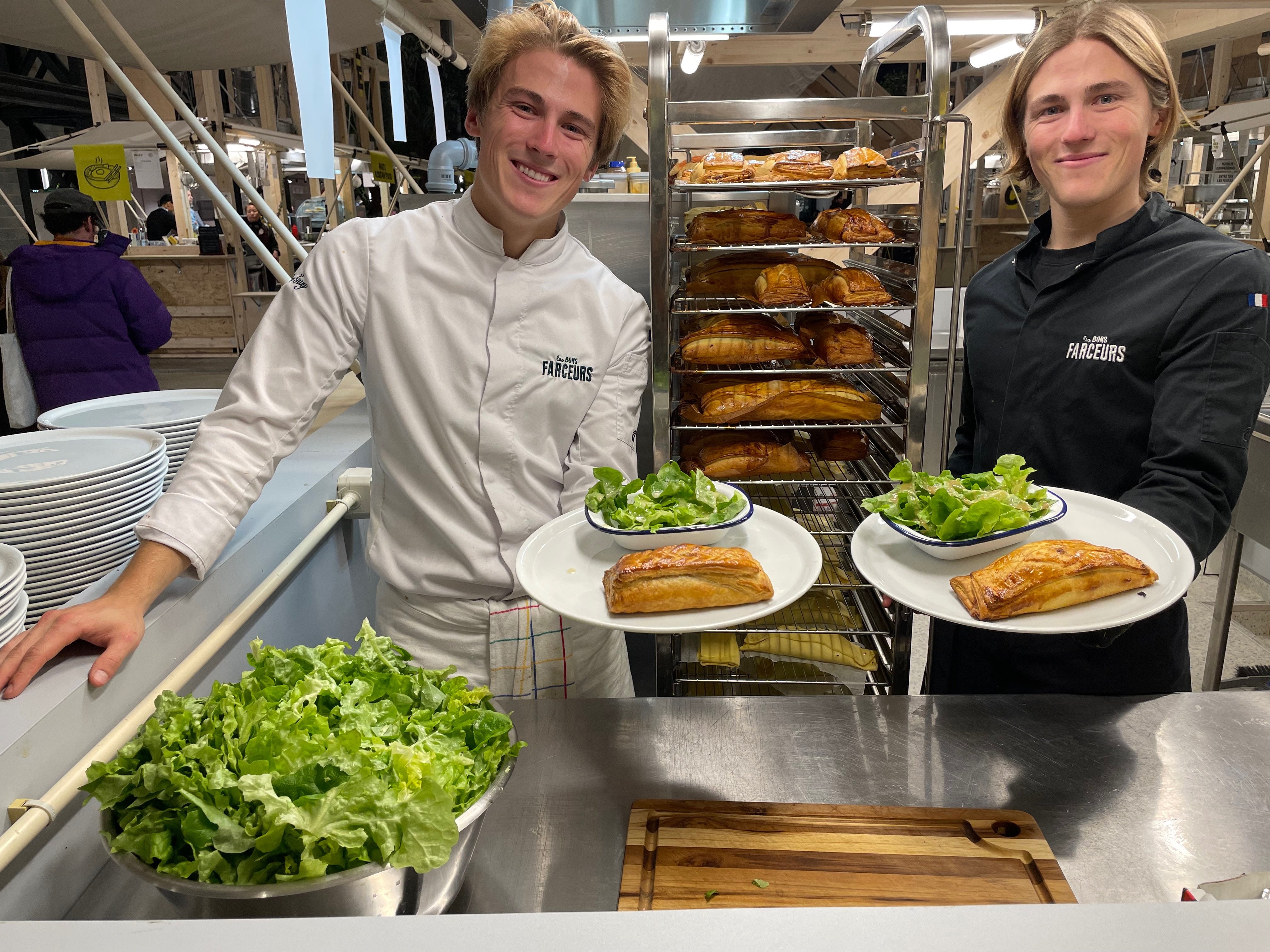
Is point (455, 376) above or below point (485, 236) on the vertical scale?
below

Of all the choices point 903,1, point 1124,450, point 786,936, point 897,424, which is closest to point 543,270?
point 897,424

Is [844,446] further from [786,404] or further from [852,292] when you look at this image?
[852,292]

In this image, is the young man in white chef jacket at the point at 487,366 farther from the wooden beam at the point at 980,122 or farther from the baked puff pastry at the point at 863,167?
the wooden beam at the point at 980,122

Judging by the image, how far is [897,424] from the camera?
2168 mm

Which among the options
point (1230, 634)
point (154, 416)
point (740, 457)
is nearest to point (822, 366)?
point (740, 457)

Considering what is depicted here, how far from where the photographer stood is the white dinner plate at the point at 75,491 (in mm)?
1392

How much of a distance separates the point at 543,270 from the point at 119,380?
3970 millimetres

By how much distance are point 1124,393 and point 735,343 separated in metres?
0.87

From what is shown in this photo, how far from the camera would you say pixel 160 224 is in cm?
1167

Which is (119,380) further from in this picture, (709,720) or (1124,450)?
(1124,450)

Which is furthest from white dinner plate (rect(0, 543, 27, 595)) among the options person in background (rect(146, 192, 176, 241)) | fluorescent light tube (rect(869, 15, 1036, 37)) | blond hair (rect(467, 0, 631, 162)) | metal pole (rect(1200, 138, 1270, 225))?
person in background (rect(146, 192, 176, 241))

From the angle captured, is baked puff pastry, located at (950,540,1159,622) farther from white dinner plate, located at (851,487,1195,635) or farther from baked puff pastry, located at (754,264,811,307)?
baked puff pastry, located at (754,264,811,307)

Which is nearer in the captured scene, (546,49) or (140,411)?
(546,49)

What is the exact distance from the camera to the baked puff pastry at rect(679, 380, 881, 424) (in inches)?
84.9
